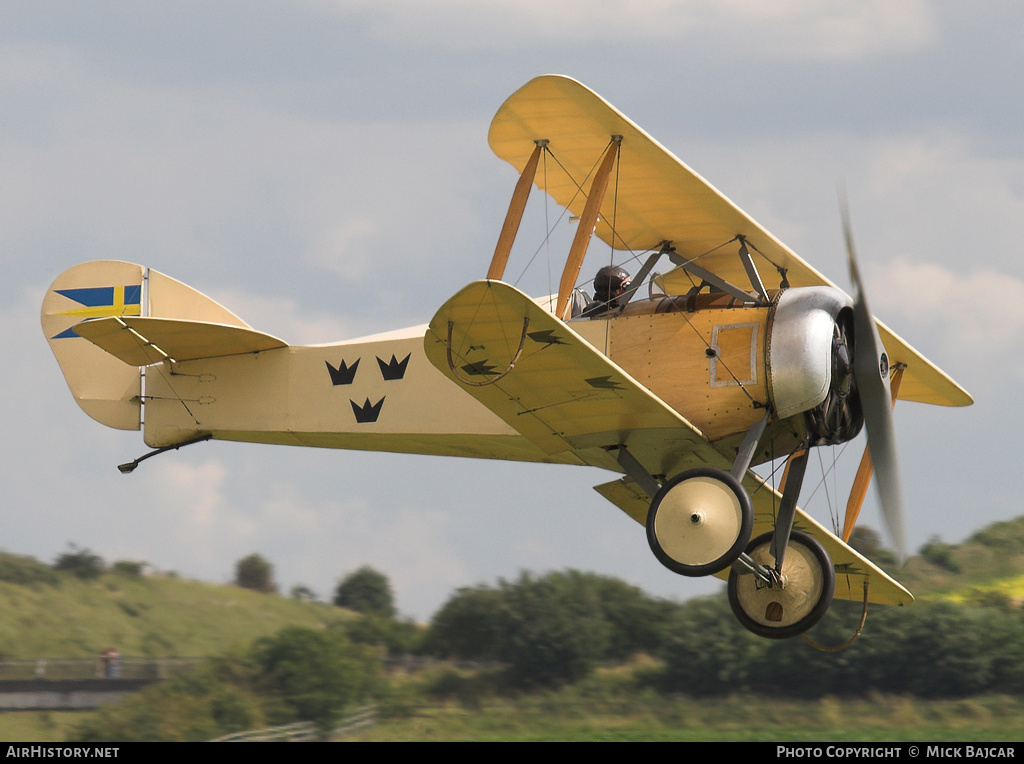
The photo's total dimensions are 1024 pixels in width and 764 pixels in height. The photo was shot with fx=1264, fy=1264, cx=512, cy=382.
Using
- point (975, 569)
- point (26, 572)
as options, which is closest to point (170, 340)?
point (26, 572)

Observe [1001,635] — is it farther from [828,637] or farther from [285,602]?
[285,602]

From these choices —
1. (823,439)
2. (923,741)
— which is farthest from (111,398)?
(923,741)

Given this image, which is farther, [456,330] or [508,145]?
[508,145]

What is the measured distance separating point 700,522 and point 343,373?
3460 millimetres

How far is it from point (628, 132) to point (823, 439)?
262cm

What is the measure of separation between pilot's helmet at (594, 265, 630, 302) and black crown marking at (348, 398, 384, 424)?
201 cm

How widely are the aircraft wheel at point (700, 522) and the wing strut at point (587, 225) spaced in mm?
1582

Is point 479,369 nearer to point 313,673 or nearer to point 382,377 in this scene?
point 382,377

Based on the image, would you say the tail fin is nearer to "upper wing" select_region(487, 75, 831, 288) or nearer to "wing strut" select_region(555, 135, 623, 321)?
"upper wing" select_region(487, 75, 831, 288)

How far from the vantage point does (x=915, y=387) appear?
11312mm

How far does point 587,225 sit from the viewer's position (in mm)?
9008

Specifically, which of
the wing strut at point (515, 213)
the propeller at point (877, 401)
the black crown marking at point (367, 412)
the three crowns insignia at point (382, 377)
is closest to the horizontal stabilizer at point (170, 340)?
the three crowns insignia at point (382, 377)

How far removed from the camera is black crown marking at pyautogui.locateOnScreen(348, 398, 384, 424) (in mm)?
10219

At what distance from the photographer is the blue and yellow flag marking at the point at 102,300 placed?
39.8ft
